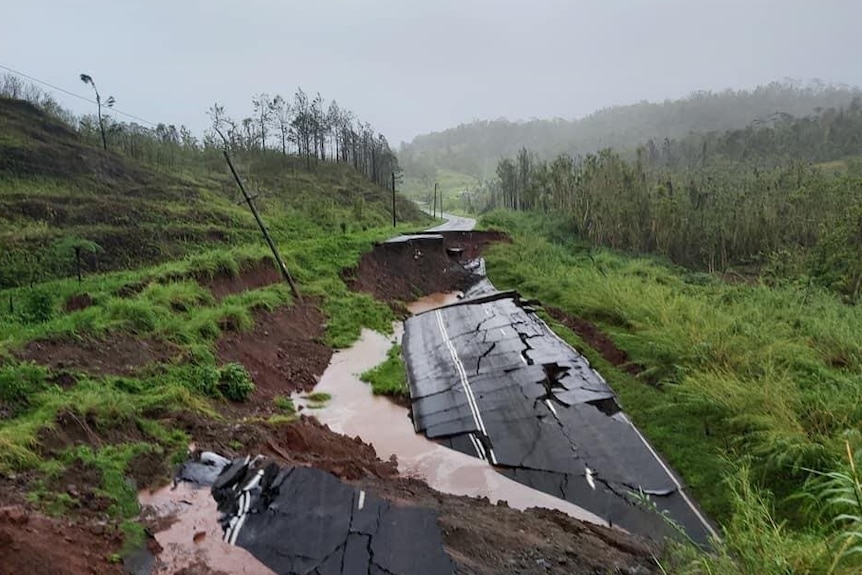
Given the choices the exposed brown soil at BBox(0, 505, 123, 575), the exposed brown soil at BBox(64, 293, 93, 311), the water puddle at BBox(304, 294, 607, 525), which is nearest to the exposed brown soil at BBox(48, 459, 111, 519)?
the exposed brown soil at BBox(0, 505, 123, 575)

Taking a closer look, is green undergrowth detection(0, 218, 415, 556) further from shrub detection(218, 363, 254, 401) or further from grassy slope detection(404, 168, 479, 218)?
grassy slope detection(404, 168, 479, 218)

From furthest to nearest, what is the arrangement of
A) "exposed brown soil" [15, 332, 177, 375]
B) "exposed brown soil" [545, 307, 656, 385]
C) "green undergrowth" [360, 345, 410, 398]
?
Answer: "green undergrowth" [360, 345, 410, 398] → "exposed brown soil" [545, 307, 656, 385] → "exposed brown soil" [15, 332, 177, 375]

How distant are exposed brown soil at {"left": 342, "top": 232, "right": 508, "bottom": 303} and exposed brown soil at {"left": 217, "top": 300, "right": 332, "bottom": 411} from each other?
589cm

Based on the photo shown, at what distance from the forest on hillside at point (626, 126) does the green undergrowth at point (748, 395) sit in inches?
4475

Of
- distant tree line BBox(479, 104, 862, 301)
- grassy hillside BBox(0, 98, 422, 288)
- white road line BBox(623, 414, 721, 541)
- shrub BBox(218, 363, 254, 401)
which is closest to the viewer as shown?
white road line BBox(623, 414, 721, 541)

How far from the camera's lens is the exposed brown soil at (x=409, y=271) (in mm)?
22906

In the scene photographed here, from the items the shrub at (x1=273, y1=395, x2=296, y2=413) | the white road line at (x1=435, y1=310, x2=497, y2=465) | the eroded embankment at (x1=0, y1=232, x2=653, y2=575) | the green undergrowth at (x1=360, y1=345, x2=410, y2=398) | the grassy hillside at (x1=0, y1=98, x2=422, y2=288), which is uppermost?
the grassy hillside at (x1=0, y1=98, x2=422, y2=288)

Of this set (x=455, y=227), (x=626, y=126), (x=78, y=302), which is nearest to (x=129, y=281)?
(x=78, y=302)

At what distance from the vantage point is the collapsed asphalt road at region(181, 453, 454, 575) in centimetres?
504

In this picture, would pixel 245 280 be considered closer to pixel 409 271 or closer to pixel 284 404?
pixel 284 404

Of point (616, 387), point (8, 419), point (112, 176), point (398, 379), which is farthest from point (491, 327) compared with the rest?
point (112, 176)

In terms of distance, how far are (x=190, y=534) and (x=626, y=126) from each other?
184572 millimetres

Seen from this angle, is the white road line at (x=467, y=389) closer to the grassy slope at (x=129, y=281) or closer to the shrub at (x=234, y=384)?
the grassy slope at (x=129, y=281)

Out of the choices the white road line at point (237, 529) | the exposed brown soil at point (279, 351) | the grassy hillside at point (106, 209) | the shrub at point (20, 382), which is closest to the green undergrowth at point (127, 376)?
the shrub at point (20, 382)
